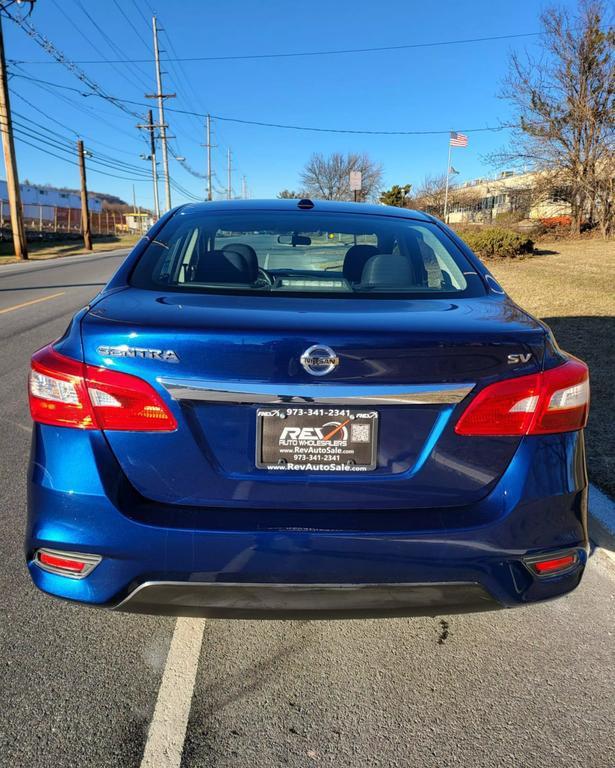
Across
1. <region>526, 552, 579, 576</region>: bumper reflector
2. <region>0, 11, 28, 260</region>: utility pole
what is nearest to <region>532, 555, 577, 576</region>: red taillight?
<region>526, 552, 579, 576</region>: bumper reflector

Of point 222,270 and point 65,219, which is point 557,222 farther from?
point 65,219

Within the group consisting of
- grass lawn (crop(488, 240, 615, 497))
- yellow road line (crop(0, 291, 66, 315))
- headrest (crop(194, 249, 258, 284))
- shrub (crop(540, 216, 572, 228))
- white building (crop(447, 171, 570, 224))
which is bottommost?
yellow road line (crop(0, 291, 66, 315))

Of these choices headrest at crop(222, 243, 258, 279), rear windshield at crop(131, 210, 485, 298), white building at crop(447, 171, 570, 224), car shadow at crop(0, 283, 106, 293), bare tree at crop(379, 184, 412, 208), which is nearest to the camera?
rear windshield at crop(131, 210, 485, 298)

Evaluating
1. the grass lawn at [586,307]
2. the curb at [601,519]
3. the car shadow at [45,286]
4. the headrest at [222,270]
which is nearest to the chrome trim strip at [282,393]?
the headrest at [222,270]

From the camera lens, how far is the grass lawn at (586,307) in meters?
4.37

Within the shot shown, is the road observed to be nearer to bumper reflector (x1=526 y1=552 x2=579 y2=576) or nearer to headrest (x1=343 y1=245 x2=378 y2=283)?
bumper reflector (x1=526 y1=552 x2=579 y2=576)

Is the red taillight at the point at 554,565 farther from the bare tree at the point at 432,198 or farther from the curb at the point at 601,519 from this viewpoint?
the bare tree at the point at 432,198

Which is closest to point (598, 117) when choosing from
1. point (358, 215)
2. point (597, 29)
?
point (597, 29)

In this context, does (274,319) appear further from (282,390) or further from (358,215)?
(358,215)

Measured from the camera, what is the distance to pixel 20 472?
12.9 ft

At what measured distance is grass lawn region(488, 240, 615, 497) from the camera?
437 cm

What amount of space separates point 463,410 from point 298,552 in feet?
2.12

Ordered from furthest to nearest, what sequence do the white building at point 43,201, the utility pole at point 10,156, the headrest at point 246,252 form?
the white building at point 43,201 → the utility pole at point 10,156 → the headrest at point 246,252

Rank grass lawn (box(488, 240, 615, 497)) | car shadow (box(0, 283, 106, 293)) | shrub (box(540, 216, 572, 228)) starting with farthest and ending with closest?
shrub (box(540, 216, 572, 228)) → car shadow (box(0, 283, 106, 293)) → grass lawn (box(488, 240, 615, 497))
